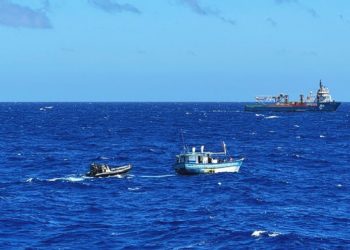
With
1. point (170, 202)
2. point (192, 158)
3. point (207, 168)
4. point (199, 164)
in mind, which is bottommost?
point (170, 202)

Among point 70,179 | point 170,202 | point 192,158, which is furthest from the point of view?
point 192,158

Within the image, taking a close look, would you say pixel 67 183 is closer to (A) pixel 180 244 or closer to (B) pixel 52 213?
(B) pixel 52 213

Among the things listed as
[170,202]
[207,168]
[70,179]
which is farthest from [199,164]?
[170,202]

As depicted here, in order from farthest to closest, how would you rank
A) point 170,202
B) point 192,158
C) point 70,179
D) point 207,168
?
point 207,168, point 192,158, point 70,179, point 170,202

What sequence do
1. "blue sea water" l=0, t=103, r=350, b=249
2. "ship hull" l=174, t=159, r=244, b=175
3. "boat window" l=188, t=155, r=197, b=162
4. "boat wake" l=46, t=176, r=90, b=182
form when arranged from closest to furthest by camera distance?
1. "blue sea water" l=0, t=103, r=350, b=249
2. "boat wake" l=46, t=176, r=90, b=182
3. "ship hull" l=174, t=159, r=244, b=175
4. "boat window" l=188, t=155, r=197, b=162

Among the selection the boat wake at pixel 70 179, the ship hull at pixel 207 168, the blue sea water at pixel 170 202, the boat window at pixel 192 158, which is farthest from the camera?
the boat window at pixel 192 158

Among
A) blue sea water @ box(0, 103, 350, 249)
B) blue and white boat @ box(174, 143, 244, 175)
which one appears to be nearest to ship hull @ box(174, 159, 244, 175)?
blue and white boat @ box(174, 143, 244, 175)

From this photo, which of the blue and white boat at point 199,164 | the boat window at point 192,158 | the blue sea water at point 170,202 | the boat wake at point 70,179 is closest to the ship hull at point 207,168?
the blue and white boat at point 199,164

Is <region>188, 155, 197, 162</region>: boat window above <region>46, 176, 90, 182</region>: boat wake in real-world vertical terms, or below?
above

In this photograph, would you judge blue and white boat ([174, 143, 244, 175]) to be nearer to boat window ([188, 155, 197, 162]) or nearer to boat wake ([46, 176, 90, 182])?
boat window ([188, 155, 197, 162])

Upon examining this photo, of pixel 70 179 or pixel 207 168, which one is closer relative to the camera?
pixel 70 179

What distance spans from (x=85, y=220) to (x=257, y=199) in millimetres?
21941

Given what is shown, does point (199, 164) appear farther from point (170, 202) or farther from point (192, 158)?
point (170, 202)

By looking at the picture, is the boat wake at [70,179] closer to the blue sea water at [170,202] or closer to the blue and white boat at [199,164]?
the blue sea water at [170,202]
